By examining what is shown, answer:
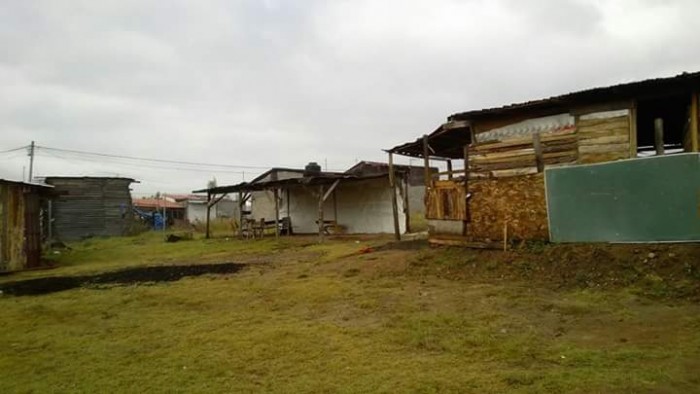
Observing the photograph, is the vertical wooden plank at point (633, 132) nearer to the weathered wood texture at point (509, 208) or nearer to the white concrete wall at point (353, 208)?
the weathered wood texture at point (509, 208)

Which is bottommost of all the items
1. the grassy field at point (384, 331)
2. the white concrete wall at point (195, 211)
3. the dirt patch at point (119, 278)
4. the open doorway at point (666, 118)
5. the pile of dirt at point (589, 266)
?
the grassy field at point (384, 331)

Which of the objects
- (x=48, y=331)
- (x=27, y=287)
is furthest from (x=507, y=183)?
(x=27, y=287)

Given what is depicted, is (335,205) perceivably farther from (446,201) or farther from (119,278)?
(119,278)

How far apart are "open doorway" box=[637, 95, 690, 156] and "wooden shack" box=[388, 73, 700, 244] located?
27 mm

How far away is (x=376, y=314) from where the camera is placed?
7.30 m

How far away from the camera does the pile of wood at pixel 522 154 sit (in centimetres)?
1077

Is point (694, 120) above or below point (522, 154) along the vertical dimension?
above

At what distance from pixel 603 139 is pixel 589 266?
117 inches

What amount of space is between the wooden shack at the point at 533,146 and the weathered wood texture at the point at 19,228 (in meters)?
12.5

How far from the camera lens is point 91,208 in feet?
98.1

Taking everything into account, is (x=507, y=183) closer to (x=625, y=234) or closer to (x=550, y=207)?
(x=550, y=207)

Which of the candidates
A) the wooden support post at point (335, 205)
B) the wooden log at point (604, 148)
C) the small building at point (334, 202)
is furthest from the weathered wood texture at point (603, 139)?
the wooden support post at point (335, 205)

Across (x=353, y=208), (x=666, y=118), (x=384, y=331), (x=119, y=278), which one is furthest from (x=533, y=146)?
(x=353, y=208)

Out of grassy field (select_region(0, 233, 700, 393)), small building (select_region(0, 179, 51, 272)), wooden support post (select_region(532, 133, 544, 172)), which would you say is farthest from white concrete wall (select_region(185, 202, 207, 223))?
wooden support post (select_region(532, 133, 544, 172))
